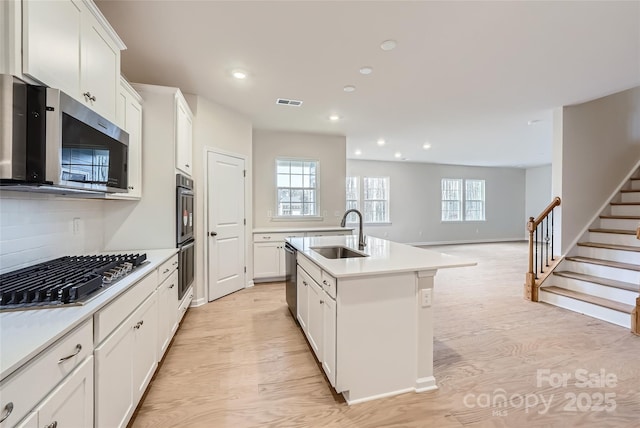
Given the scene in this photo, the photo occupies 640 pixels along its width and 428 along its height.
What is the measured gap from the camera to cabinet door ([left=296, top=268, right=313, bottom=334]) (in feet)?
7.89

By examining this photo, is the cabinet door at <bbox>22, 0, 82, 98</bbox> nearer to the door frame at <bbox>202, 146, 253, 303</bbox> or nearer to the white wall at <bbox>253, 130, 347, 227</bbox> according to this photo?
the door frame at <bbox>202, 146, 253, 303</bbox>

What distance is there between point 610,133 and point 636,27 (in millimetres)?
2566

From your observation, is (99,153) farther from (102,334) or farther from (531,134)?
(531,134)

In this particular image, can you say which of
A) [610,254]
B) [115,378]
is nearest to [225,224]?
[115,378]

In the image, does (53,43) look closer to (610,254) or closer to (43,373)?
(43,373)

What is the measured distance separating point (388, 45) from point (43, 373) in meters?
2.91

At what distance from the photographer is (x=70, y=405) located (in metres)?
1.02

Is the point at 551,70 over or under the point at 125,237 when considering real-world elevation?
over

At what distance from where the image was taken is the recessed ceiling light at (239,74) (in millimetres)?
2896

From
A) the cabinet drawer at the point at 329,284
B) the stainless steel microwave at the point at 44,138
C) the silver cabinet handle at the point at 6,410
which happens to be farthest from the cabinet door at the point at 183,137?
the silver cabinet handle at the point at 6,410

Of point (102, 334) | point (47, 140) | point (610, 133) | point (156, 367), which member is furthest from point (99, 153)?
point (610, 133)

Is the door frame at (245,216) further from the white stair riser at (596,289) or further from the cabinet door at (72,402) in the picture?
the white stair riser at (596,289)

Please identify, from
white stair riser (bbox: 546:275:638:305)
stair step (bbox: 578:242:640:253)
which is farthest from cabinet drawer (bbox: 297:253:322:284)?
stair step (bbox: 578:242:640:253)

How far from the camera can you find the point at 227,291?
154 inches
